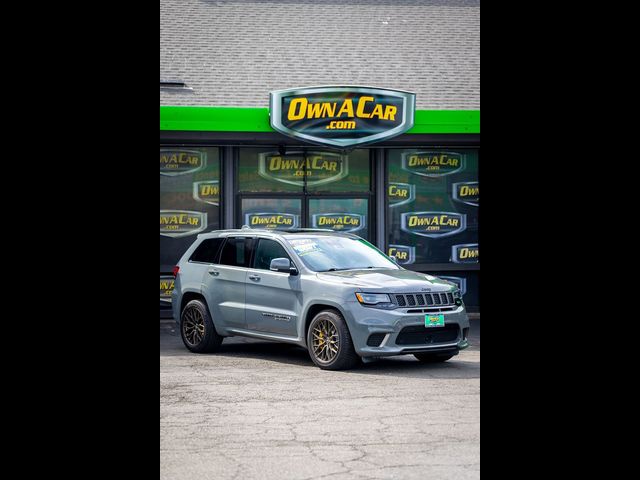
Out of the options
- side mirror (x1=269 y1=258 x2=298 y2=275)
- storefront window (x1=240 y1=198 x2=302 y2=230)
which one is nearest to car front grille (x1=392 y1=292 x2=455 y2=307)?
side mirror (x1=269 y1=258 x2=298 y2=275)

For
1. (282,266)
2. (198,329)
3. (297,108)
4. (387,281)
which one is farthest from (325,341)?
(297,108)

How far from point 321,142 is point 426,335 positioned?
24.1ft

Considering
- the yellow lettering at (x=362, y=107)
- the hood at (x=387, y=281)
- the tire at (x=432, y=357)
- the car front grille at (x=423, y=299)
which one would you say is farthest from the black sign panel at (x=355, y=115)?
the car front grille at (x=423, y=299)

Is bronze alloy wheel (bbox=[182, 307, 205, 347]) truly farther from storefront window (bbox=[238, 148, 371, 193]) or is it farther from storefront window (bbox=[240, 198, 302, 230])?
storefront window (bbox=[238, 148, 371, 193])

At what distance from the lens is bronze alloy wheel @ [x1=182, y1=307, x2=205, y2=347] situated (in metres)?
13.4

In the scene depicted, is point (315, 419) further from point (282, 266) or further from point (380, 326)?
point (282, 266)

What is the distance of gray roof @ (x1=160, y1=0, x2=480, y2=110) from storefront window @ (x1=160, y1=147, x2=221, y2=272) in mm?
1070

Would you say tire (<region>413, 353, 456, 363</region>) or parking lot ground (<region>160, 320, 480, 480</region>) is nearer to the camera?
parking lot ground (<region>160, 320, 480, 480</region>)

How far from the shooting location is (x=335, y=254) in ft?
41.9

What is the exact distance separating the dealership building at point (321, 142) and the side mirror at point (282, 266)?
6014 millimetres
